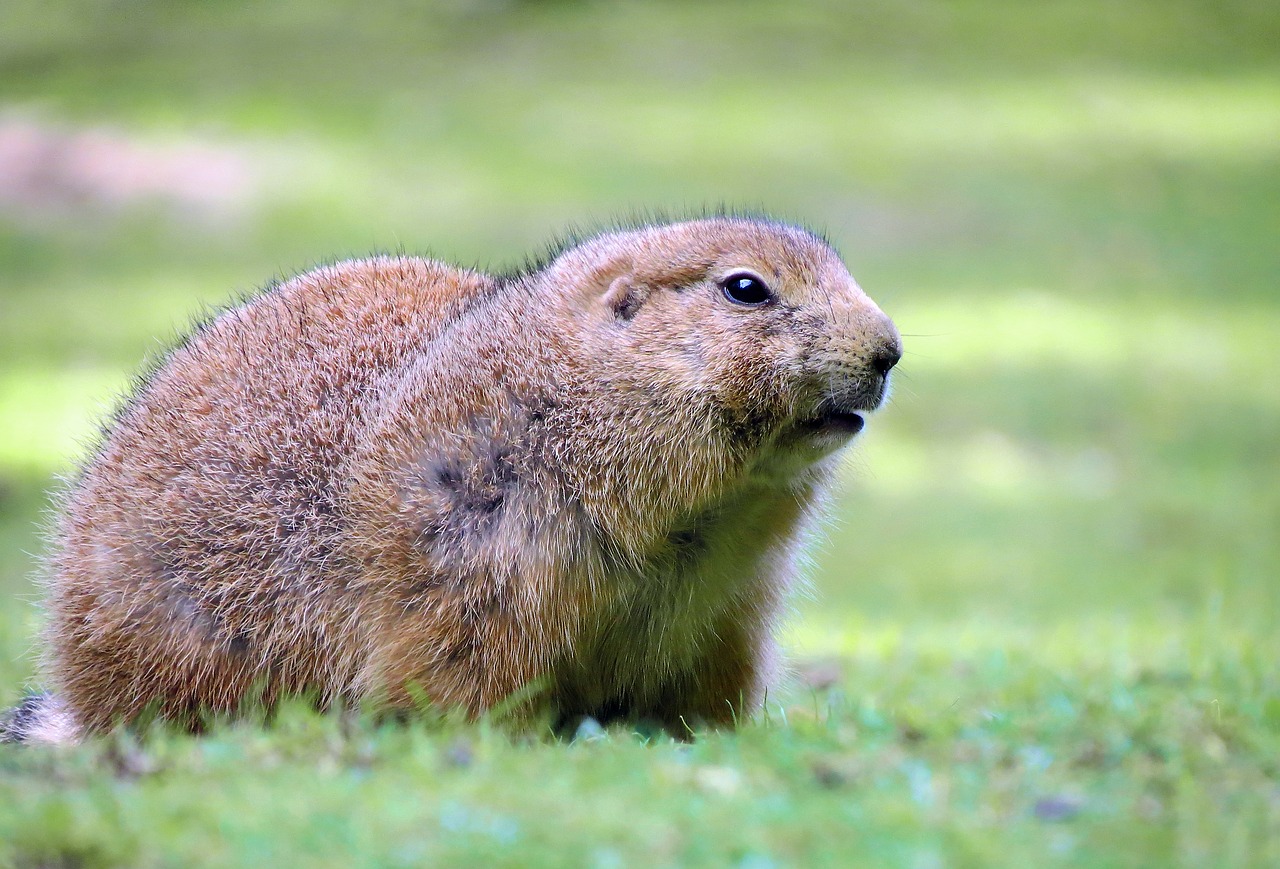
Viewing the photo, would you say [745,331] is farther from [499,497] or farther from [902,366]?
[902,366]

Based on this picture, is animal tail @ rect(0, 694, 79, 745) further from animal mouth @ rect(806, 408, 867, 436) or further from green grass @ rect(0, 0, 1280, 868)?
animal mouth @ rect(806, 408, 867, 436)

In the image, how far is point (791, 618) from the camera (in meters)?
Answer: 6.58

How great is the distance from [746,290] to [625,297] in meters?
0.49

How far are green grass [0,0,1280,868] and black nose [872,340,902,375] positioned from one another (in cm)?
130

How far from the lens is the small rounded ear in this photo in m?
5.78

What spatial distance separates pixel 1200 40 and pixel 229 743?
23.4 meters

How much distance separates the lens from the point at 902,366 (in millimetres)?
16797

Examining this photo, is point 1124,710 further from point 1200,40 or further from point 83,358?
point 1200,40

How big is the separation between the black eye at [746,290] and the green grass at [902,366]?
1.40 m

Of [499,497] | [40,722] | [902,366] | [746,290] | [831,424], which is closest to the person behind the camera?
[499,497]

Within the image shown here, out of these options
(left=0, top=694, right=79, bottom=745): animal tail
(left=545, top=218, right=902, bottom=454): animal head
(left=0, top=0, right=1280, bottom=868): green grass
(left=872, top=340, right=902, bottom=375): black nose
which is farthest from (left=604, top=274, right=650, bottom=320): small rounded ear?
(left=0, top=694, right=79, bottom=745): animal tail

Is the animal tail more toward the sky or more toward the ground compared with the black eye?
more toward the ground

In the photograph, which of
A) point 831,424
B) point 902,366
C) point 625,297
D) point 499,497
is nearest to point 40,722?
point 499,497

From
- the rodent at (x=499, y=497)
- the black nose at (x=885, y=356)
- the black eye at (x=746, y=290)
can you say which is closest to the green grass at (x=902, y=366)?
the rodent at (x=499, y=497)
